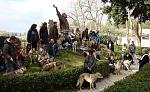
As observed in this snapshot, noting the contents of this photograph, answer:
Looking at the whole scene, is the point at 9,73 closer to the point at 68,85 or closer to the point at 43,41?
the point at 68,85

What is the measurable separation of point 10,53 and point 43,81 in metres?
1.93

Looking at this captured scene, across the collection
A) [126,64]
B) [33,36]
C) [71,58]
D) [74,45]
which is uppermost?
[33,36]

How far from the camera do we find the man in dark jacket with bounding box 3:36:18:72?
17.8 m

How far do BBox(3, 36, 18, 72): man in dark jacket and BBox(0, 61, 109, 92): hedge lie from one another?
97cm

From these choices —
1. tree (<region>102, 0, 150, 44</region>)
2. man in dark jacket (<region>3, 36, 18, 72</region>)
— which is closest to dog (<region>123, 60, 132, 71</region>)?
man in dark jacket (<region>3, 36, 18, 72</region>)

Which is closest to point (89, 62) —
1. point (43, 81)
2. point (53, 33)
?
point (43, 81)

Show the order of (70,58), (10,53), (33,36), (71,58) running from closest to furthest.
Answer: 1. (10,53)
2. (33,36)
3. (70,58)
4. (71,58)

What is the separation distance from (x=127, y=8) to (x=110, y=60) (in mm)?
21356

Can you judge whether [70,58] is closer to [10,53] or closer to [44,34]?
[44,34]

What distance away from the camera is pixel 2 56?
1894 cm

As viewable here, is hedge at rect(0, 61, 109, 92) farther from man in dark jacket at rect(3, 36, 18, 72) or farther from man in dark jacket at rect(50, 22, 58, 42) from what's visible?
man in dark jacket at rect(50, 22, 58, 42)

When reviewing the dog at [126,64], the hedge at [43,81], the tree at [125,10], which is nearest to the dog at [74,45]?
the dog at [126,64]

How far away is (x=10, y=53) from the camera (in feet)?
59.4

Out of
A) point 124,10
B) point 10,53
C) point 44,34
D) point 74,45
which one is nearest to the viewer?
point 10,53
